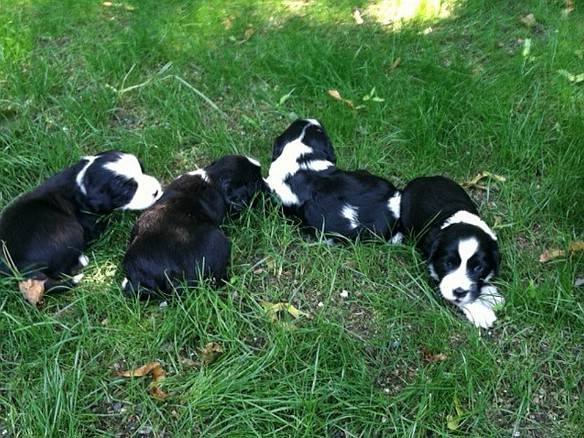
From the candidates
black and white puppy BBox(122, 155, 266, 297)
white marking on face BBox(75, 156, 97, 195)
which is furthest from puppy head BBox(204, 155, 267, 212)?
white marking on face BBox(75, 156, 97, 195)

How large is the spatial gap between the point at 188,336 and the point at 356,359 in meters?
0.94

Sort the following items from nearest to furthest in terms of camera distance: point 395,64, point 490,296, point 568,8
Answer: point 490,296, point 395,64, point 568,8

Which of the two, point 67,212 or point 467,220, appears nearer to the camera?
point 467,220

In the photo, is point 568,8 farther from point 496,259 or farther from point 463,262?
point 463,262

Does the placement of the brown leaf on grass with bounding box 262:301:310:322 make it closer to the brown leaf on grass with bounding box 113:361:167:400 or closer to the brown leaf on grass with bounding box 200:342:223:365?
the brown leaf on grass with bounding box 200:342:223:365

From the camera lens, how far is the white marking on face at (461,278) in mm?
3668

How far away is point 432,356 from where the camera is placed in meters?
3.48

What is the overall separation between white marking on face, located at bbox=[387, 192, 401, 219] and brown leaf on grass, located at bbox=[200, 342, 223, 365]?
56.2 inches

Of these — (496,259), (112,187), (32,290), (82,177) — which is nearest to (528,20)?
(496,259)

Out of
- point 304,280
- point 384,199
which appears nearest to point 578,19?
point 384,199

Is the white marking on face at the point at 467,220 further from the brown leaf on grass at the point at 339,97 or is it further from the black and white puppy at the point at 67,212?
the black and white puppy at the point at 67,212

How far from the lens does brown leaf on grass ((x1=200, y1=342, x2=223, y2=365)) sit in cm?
347

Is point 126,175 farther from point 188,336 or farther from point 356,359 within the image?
point 356,359

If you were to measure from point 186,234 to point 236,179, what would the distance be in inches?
26.3
